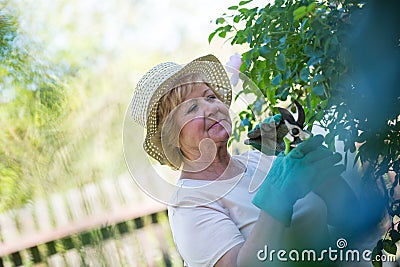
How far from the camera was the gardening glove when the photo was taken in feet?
3.70

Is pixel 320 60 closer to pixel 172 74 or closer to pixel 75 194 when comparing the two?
pixel 172 74

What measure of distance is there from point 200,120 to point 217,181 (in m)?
0.14

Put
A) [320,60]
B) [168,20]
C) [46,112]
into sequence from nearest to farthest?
[320,60], [46,112], [168,20]

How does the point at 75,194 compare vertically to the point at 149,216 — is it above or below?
above

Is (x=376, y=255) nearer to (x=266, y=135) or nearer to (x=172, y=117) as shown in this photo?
(x=266, y=135)

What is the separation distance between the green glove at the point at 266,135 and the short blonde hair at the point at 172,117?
0.18 meters

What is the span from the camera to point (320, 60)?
92cm

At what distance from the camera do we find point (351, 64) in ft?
2.91

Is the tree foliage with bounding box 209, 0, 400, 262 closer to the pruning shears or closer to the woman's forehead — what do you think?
the pruning shears

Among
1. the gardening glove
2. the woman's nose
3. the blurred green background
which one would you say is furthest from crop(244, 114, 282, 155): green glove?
the blurred green background

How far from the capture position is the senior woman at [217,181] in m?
1.04

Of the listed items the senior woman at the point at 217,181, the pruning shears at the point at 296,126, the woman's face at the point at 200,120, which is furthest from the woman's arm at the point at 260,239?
the woman's face at the point at 200,120

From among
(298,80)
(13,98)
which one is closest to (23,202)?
(13,98)

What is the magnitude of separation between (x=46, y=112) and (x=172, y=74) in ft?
2.03
